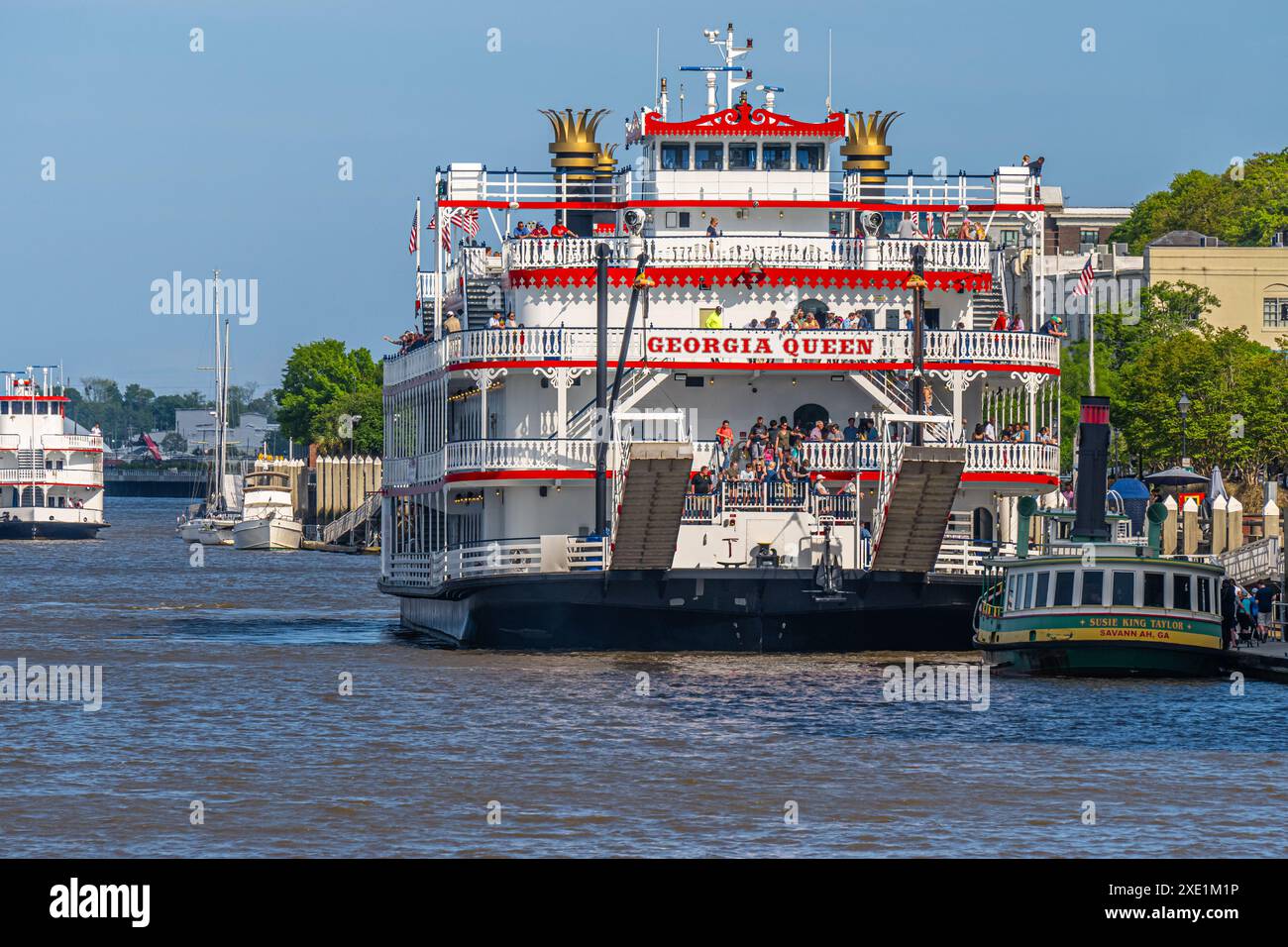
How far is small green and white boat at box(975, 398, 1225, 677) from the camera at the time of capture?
4359 centimetres

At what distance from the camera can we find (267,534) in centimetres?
13738

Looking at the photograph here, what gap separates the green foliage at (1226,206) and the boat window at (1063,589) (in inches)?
3571

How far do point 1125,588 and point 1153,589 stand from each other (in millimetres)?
531

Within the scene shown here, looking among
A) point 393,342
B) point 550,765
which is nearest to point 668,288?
point 393,342

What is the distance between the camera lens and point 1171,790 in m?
32.0

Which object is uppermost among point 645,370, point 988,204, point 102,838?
point 988,204

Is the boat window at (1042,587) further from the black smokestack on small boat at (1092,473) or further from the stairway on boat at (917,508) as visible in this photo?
the stairway on boat at (917,508)

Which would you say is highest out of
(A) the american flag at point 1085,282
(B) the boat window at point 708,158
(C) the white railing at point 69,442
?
(B) the boat window at point 708,158

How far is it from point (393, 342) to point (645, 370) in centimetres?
1631

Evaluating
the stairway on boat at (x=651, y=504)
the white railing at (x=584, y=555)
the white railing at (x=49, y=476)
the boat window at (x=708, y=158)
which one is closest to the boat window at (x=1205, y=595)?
the stairway on boat at (x=651, y=504)

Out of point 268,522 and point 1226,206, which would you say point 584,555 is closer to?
point 268,522

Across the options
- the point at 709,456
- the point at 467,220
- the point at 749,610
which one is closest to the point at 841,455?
the point at 709,456

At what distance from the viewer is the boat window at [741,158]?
54750 millimetres
